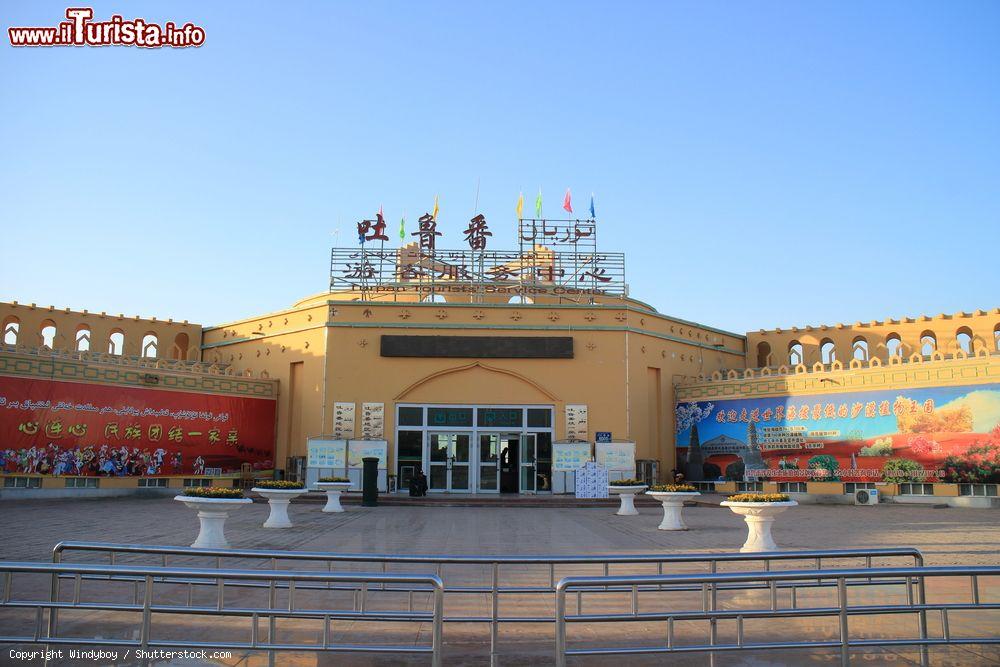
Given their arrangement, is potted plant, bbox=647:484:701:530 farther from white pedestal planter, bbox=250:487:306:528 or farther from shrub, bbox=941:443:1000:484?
shrub, bbox=941:443:1000:484

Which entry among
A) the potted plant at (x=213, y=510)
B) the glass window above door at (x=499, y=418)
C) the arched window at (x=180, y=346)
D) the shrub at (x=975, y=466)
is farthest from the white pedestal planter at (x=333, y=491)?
the shrub at (x=975, y=466)

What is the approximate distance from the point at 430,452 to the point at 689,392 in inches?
370

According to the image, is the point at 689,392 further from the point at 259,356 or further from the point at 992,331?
the point at 259,356

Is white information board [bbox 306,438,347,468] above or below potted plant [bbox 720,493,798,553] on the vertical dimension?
above

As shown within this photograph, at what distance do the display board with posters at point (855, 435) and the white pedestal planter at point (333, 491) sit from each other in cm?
1312

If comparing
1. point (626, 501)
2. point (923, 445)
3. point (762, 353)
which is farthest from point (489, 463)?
point (762, 353)

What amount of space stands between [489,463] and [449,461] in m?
1.32

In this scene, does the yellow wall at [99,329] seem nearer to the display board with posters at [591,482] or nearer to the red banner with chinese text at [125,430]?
the red banner with chinese text at [125,430]

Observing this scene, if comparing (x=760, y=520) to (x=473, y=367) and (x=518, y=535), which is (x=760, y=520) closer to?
(x=518, y=535)

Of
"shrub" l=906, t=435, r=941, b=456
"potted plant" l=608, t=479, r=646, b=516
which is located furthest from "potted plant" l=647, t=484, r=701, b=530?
"shrub" l=906, t=435, r=941, b=456

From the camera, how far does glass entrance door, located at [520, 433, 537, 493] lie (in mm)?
26078

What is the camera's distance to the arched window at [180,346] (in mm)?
31953

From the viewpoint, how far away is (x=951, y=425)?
21.6 metres

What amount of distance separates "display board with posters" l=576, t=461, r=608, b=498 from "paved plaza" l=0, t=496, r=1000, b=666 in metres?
1.73
